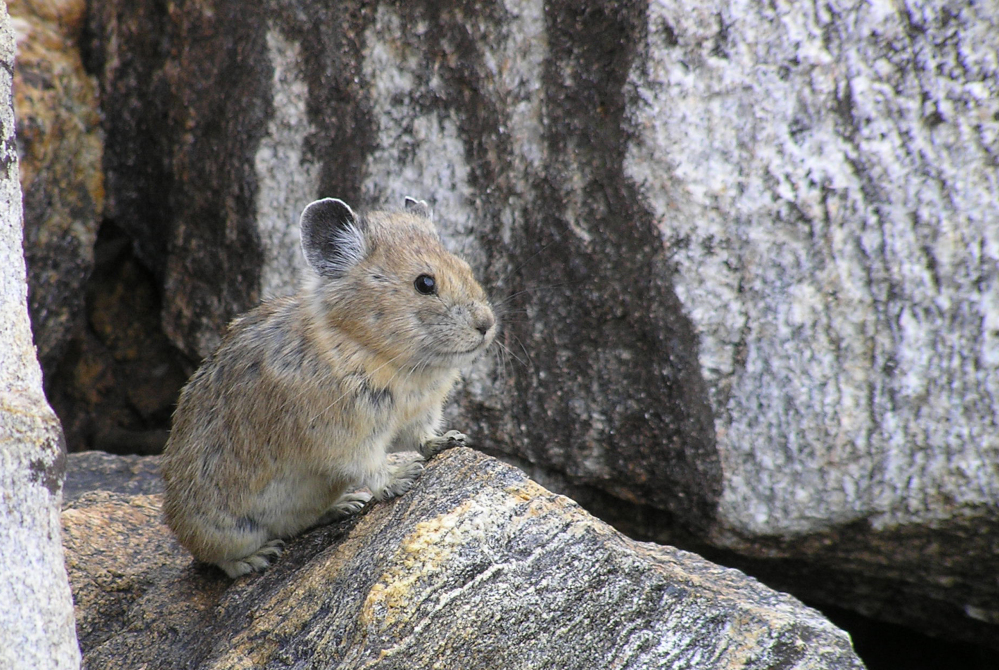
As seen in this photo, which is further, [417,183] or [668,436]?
[417,183]

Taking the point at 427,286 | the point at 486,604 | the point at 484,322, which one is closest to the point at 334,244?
the point at 427,286

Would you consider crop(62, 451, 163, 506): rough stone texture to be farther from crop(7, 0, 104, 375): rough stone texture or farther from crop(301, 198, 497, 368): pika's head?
crop(301, 198, 497, 368): pika's head

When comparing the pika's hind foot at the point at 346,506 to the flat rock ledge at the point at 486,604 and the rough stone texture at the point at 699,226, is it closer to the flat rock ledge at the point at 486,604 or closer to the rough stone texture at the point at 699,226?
the flat rock ledge at the point at 486,604

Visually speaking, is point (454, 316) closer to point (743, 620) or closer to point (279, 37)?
point (743, 620)

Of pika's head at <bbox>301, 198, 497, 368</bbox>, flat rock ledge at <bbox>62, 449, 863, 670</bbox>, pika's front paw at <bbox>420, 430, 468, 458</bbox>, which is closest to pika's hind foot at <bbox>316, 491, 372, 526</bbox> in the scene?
flat rock ledge at <bbox>62, 449, 863, 670</bbox>

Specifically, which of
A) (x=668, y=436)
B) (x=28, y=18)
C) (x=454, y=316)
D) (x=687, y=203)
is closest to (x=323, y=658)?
(x=454, y=316)

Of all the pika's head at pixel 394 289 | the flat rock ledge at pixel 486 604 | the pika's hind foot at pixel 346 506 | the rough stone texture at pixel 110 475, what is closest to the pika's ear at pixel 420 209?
the pika's head at pixel 394 289
